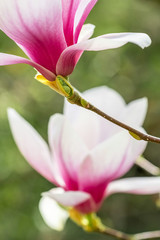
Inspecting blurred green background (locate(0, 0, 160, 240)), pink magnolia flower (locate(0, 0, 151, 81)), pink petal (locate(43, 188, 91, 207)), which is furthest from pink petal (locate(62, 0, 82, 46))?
blurred green background (locate(0, 0, 160, 240))

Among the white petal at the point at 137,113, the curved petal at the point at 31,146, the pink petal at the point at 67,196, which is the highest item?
the curved petal at the point at 31,146

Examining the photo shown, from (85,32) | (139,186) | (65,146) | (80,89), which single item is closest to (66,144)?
(65,146)

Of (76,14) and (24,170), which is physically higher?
(76,14)

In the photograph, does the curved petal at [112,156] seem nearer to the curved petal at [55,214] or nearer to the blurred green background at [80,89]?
the curved petal at [55,214]

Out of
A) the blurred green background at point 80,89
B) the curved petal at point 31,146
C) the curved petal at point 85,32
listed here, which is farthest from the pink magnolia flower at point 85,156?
the blurred green background at point 80,89

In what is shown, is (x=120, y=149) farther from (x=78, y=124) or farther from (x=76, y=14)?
(x=76, y=14)

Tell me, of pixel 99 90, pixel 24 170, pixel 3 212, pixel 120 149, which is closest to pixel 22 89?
pixel 24 170
